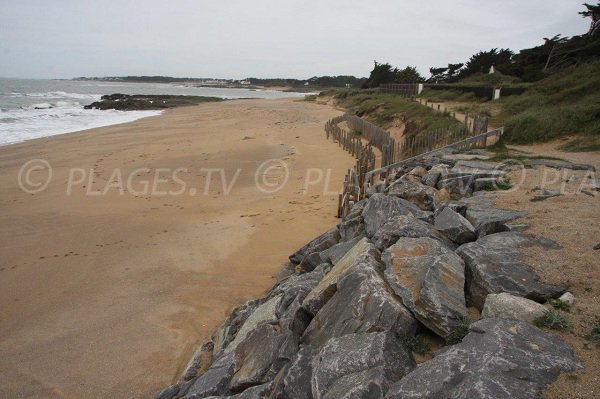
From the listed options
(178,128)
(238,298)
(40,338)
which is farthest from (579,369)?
(178,128)

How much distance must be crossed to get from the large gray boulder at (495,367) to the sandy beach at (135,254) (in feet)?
11.5

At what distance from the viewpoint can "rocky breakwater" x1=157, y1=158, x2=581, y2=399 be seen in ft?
9.13

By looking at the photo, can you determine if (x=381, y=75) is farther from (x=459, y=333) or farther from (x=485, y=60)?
(x=459, y=333)

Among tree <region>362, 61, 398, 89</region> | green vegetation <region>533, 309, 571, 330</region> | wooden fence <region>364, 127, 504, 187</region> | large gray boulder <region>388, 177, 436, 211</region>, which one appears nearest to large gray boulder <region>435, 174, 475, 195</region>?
large gray boulder <region>388, 177, 436, 211</region>

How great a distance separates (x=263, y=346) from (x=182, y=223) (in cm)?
662

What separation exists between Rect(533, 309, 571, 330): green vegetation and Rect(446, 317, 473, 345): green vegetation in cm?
51

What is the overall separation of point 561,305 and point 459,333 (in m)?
0.93

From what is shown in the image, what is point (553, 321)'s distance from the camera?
10.5 ft

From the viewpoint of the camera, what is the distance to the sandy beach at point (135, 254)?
5406mm

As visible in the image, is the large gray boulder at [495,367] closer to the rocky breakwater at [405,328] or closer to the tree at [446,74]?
the rocky breakwater at [405,328]

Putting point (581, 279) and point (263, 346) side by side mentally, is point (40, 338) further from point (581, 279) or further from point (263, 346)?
point (581, 279)

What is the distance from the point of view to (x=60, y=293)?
7121 millimetres

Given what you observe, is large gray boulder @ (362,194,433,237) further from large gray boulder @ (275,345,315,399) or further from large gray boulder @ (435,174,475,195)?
large gray boulder @ (275,345,315,399)

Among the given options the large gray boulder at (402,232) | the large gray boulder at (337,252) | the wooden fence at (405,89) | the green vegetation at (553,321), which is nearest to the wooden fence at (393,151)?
the large gray boulder at (337,252)
